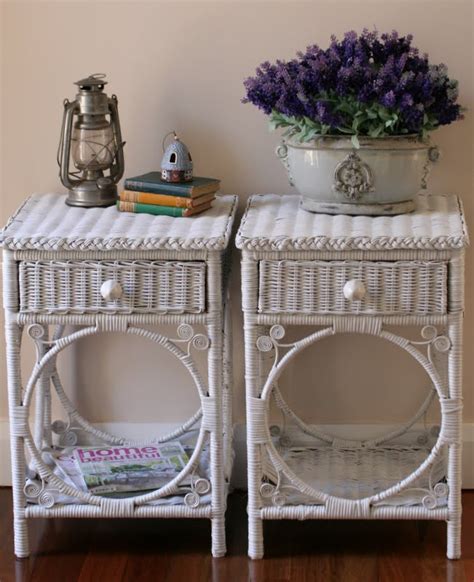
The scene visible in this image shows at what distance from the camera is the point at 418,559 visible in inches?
84.7

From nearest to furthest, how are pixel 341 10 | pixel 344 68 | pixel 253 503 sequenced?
pixel 344 68 → pixel 253 503 → pixel 341 10

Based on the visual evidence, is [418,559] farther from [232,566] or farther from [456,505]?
[232,566]

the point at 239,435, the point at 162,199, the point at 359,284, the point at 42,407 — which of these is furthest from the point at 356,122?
the point at 42,407

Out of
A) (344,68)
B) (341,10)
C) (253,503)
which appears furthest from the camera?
(341,10)

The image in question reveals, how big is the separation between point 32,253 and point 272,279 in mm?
458

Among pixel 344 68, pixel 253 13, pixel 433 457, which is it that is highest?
pixel 253 13

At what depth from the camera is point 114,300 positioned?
204 cm

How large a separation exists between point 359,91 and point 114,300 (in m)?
0.61

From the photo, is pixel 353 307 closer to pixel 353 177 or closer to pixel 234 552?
pixel 353 177

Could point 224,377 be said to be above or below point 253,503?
above

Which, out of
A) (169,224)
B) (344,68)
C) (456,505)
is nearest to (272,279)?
(169,224)

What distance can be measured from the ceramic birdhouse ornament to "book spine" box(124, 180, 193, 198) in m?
0.02

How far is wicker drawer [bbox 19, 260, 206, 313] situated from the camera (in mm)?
2018

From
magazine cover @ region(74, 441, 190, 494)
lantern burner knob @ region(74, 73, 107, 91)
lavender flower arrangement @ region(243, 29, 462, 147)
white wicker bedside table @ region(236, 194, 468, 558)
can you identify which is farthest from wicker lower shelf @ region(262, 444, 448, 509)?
lantern burner knob @ region(74, 73, 107, 91)
